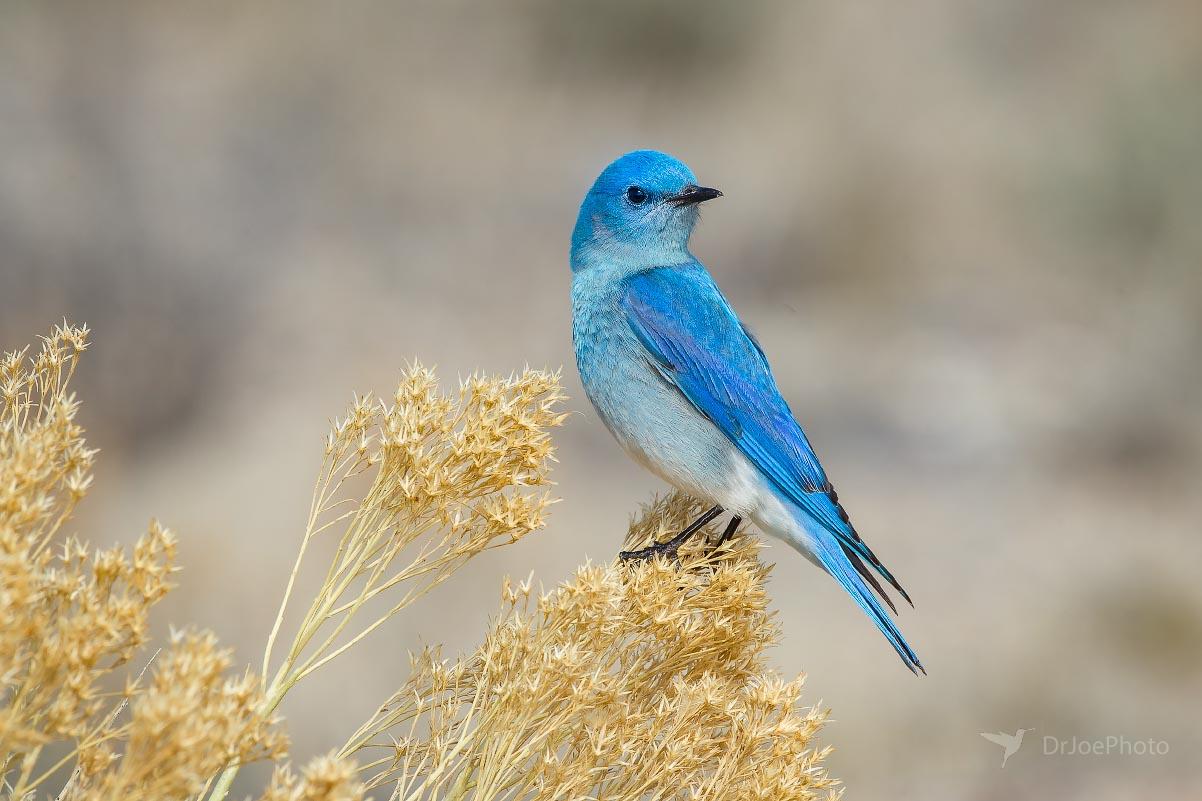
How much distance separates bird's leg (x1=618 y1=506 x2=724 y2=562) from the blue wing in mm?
267

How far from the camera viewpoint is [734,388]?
3.05m

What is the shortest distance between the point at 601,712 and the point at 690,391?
4.93 ft

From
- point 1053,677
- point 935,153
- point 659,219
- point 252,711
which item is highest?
point 935,153

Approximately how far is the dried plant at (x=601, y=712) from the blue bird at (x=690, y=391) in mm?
979

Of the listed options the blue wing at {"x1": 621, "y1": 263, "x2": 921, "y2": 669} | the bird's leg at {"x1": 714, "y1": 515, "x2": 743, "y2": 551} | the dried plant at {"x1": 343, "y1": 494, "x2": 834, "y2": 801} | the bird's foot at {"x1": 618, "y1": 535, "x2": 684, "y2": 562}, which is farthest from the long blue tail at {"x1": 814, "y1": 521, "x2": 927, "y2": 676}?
the dried plant at {"x1": 343, "y1": 494, "x2": 834, "y2": 801}

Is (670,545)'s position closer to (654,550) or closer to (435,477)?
(654,550)

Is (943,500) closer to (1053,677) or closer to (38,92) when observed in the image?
(1053,677)

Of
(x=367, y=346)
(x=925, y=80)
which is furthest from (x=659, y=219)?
(x=925, y=80)

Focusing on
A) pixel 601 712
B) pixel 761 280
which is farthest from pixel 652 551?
pixel 761 280

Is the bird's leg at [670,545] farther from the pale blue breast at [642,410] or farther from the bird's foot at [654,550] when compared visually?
the pale blue breast at [642,410]

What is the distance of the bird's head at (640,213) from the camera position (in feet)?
10.9

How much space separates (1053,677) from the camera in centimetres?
616

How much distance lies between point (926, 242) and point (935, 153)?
0.76 metres

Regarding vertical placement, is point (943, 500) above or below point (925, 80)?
below
